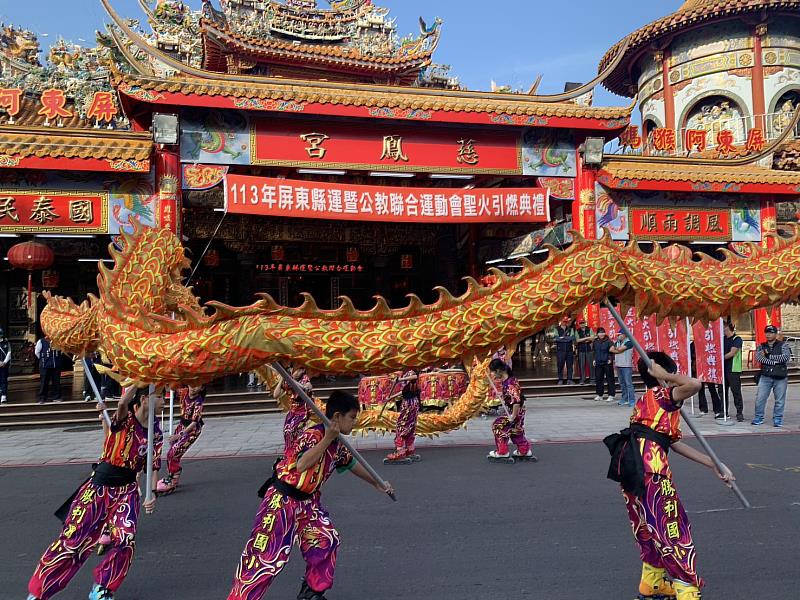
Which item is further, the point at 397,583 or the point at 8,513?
the point at 8,513

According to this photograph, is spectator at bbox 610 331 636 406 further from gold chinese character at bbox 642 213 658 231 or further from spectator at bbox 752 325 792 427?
gold chinese character at bbox 642 213 658 231

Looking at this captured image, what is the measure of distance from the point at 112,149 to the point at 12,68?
385 inches

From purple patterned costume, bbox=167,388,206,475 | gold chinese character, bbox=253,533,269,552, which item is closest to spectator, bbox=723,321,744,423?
purple patterned costume, bbox=167,388,206,475

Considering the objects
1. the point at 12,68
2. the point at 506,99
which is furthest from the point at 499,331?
the point at 12,68

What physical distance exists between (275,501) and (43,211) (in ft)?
33.3

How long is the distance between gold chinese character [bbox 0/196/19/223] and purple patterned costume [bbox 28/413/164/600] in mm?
9010

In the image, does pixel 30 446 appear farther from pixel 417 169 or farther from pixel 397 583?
pixel 417 169

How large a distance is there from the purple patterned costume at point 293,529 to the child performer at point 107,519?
3.08 feet

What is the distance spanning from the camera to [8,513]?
18.5ft

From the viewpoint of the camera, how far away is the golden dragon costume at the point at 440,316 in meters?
2.55

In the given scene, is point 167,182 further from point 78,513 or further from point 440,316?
point 440,316

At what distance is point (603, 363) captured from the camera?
12344mm

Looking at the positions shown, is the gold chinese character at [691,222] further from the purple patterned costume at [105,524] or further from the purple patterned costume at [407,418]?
the purple patterned costume at [105,524]

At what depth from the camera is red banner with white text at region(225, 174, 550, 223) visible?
11.5 m
